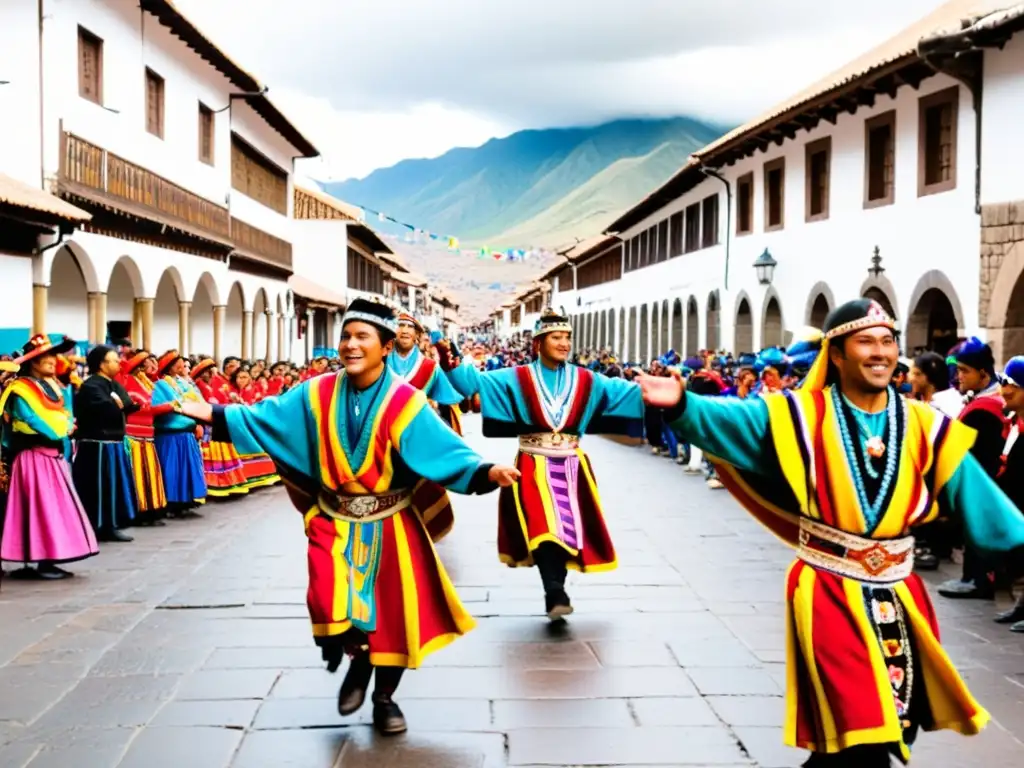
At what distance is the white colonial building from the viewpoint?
14688 millimetres

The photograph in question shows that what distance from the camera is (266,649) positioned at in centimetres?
671

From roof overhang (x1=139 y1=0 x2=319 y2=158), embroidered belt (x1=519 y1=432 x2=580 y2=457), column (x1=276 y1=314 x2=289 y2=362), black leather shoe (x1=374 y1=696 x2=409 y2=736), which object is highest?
roof overhang (x1=139 y1=0 x2=319 y2=158)

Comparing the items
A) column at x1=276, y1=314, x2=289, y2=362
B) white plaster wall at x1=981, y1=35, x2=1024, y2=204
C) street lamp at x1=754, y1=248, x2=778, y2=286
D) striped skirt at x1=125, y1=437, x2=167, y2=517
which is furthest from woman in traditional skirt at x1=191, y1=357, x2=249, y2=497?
column at x1=276, y1=314, x2=289, y2=362

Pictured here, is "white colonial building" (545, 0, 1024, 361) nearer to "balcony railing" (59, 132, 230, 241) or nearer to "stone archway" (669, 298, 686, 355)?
"stone archway" (669, 298, 686, 355)

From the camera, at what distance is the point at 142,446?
12.0 meters

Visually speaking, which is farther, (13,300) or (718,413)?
(13,300)

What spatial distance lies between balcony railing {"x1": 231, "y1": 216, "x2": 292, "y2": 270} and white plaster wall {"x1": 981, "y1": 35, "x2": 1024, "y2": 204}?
1676 cm

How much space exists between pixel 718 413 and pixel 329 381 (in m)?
1.95

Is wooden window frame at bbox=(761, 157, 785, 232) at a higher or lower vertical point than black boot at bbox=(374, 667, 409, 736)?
higher

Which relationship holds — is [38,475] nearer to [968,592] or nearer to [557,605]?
[557,605]

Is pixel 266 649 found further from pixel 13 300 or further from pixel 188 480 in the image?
pixel 13 300

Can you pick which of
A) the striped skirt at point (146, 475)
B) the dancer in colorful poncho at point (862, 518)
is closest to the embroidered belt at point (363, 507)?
the dancer in colorful poncho at point (862, 518)

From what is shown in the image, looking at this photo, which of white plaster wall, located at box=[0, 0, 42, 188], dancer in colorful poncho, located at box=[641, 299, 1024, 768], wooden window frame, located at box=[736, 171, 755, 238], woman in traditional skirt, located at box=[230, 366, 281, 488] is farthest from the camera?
wooden window frame, located at box=[736, 171, 755, 238]

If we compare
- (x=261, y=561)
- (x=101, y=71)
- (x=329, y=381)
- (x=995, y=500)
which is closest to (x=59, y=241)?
(x=101, y=71)
